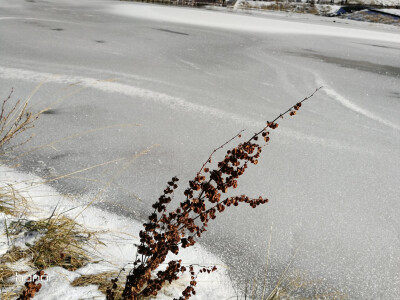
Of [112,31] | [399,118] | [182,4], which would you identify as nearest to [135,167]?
[399,118]

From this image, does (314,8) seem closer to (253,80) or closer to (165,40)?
(165,40)

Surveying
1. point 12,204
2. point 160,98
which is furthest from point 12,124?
point 160,98

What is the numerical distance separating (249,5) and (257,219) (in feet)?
63.3

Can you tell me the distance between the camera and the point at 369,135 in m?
3.13

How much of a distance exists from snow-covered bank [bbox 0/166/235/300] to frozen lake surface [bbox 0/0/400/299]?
0.35 feet

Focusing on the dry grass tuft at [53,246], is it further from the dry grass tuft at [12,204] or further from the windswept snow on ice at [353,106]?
the windswept snow on ice at [353,106]

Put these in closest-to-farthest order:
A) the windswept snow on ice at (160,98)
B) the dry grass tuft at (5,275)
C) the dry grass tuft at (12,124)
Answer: the dry grass tuft at (5,275) → the dry grass tuft at (12,124) → the windswept snow on ice at (160,98)

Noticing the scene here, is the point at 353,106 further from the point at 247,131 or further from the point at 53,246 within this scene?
the point at 53,246

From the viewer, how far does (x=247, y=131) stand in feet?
10.1

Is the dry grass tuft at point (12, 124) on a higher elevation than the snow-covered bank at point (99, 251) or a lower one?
higher

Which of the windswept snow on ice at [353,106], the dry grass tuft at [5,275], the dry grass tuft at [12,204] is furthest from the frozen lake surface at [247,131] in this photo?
the dry grass tuft at [5,275]

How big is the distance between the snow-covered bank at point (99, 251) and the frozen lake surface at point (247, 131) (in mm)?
105

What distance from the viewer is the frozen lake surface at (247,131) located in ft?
5.98

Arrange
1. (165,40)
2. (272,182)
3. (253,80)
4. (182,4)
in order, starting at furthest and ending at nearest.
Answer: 1. (182,4)
2. (165,40)
3. (253,80)
4. (272,182)
